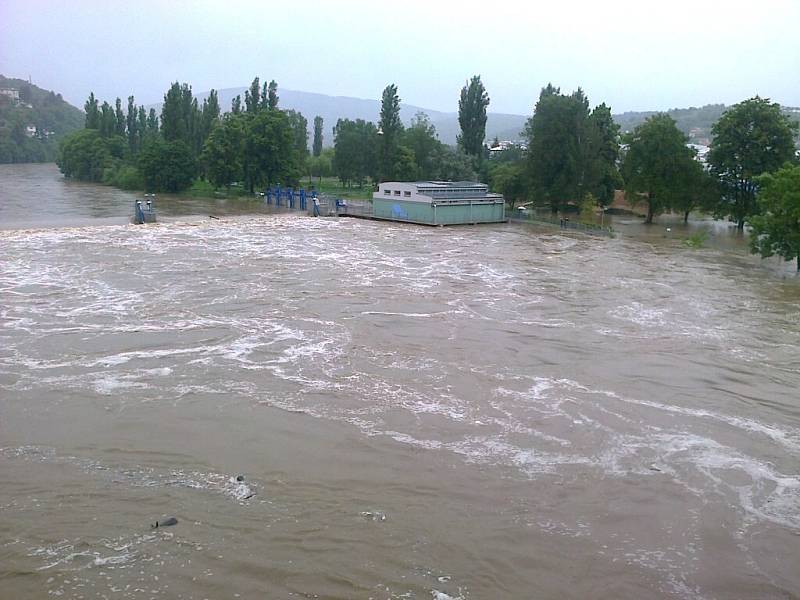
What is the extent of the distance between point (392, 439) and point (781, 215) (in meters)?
18.5

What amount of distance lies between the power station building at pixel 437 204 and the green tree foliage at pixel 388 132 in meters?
10.6

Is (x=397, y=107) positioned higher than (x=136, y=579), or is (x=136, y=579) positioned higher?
(x=397, y=107)

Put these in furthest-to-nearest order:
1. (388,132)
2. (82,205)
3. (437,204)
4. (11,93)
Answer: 1. (11,93)
2. (388,132)
3. (82,205)
4. (437,204)

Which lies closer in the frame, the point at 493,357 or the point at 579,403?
the point at 579,403

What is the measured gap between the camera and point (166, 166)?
157 ft

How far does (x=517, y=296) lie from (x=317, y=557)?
12.4 metres

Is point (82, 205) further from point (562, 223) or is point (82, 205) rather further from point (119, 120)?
point (119, 120)

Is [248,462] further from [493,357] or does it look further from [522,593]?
[493,357]

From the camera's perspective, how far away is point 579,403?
10.0 metres

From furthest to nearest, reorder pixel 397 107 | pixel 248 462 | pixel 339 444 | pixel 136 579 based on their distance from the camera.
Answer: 1. pixel 397 107
2. pixel 339 444
3. pixel 248 462
4. pixel 136 579

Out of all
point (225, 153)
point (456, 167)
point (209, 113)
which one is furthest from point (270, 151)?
point (209, 113)

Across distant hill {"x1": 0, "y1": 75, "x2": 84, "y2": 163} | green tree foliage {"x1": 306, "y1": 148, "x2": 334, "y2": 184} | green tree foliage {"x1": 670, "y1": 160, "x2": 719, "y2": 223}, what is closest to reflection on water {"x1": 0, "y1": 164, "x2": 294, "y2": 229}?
green tree foliage {"x1": 306, "y1": 148, "x2": 334, "y2": 184}

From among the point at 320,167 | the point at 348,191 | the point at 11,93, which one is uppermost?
the point at 11,93

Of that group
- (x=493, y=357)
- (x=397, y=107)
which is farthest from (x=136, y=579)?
(x=397, y=107)
